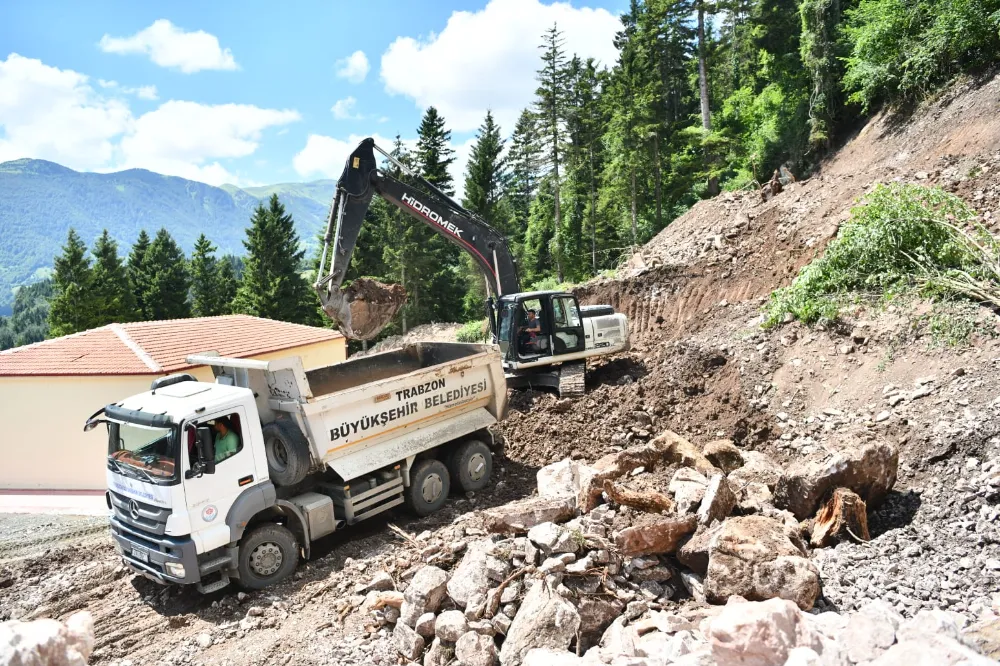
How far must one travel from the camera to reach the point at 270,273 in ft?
120

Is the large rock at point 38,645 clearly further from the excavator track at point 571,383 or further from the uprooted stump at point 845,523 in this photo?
the excavator track at point 571,383

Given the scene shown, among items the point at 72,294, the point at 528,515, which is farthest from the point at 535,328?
the point at 72,294

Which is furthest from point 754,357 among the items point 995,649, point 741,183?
point 741,183

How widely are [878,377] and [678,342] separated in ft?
16.4

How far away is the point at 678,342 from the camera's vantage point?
13.3m

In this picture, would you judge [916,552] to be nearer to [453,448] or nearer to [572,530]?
[572,530]

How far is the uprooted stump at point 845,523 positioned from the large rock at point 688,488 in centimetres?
115

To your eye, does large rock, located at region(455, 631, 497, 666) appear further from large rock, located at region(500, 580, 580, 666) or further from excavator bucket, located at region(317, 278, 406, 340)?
excavator bucket, located at region(317, 278, 406, 340)

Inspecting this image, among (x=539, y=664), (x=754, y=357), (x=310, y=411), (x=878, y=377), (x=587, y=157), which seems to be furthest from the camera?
(x=587, y=157)

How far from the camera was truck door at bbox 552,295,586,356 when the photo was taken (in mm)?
12125

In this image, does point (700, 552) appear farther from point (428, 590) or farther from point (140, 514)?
point (140, 514)

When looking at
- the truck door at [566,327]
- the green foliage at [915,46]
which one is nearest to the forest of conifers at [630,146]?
the green foliage at [915,46]

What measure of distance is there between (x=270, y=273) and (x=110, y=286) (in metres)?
9.47

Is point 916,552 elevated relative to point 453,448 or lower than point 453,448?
lower
